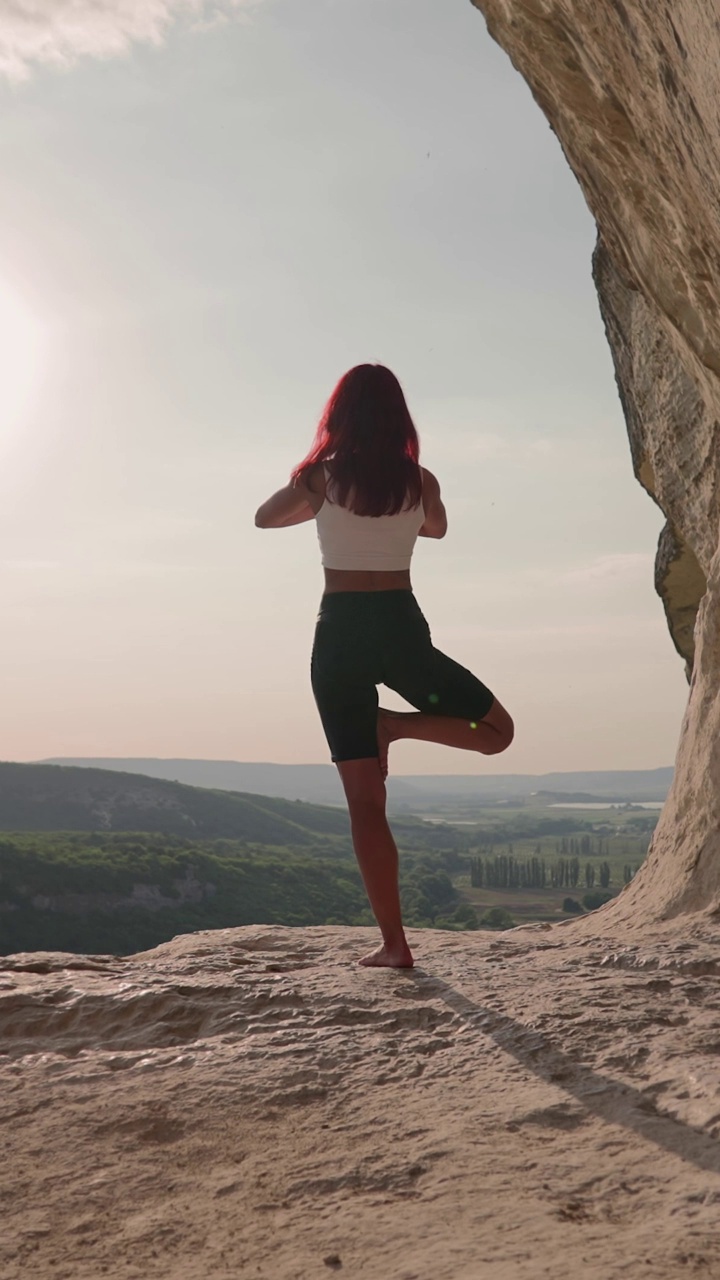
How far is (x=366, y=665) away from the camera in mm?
3936

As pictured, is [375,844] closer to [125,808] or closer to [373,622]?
[373,622]

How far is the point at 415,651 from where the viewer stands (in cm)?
397

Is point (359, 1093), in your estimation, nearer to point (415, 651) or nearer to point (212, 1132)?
point (212, 1132)

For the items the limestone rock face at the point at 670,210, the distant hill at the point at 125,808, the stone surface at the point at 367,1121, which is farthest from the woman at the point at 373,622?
the distant hill at the point at 125,808

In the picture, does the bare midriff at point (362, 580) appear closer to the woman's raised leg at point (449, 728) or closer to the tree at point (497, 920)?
the woman's raised leg at point (449, 728)

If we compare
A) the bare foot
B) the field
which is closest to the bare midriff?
the bare foot

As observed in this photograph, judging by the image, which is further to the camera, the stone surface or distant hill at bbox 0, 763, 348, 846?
distant hill at bbox 0, 763, 348, 846

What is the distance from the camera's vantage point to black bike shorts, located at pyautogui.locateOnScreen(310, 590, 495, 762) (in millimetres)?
3938

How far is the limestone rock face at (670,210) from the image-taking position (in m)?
3.91

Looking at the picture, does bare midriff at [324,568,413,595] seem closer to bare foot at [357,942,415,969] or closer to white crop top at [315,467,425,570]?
white crop top at [315,467,425,570]

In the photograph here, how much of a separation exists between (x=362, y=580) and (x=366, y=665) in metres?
0.34

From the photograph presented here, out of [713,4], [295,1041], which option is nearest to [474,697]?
[295,1041]

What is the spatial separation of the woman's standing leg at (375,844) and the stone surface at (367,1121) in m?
0.19

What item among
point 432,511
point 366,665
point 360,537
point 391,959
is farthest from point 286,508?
point 391,959
